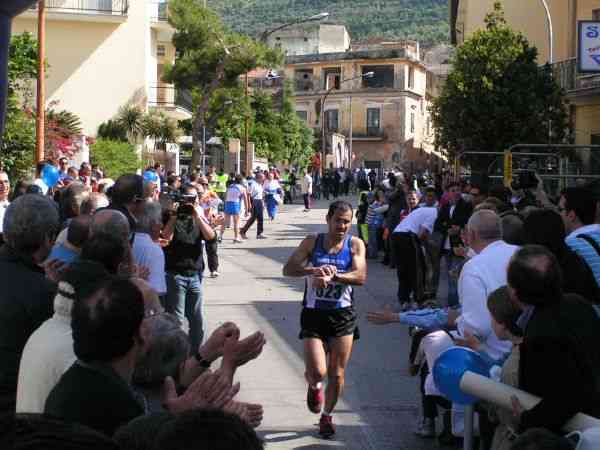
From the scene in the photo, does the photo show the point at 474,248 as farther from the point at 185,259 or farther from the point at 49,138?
the point at 49,138

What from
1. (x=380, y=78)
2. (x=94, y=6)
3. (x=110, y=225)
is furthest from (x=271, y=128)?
(x=110, y=225)

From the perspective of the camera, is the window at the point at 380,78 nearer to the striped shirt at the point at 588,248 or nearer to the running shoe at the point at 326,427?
the running shoe at the point at 326,427

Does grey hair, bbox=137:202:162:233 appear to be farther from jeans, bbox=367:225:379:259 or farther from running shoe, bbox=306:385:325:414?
jeans, bbox=367:225:379:259

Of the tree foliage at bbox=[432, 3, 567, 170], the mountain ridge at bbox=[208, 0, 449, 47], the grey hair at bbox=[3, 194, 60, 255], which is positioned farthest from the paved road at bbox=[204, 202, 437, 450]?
the mountain ridge at bbox=[208, 0, 449, 47]

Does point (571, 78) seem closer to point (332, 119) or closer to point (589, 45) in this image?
point (589, 45)

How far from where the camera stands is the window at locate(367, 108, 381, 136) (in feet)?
270

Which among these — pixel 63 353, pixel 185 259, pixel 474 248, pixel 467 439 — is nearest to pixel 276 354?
pixel 185 259

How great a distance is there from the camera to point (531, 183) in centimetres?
1384

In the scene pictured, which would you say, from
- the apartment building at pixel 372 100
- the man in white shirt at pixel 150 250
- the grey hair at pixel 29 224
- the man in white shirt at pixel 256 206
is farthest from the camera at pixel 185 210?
the apartment building at pixel 372 100

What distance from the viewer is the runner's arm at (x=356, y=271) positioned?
7.62 meters

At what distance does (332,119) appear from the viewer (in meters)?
85.2

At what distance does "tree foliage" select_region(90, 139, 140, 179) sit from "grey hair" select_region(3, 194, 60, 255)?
26.5 metres

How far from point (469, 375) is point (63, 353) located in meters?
1.78

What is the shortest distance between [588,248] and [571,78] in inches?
989
